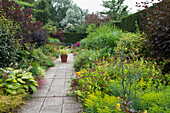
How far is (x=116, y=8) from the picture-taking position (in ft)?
69.6

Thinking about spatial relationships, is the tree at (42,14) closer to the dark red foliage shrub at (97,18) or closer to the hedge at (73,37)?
the hedge at (73,37)

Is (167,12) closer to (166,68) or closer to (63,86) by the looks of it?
(166,68)

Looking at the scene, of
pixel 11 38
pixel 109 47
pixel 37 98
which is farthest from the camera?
pixel 109 47

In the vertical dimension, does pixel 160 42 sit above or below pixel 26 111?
above

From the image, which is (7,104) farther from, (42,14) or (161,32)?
(42,14)

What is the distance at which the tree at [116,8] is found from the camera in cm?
2073

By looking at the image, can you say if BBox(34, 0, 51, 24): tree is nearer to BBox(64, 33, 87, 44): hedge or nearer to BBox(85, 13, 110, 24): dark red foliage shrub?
BBox(64, 33, 87, 44): hedge

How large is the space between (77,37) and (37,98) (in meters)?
17.8

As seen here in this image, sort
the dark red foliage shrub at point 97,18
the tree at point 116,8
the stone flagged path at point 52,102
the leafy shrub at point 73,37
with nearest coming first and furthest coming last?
the stone flagged path at point 52,102, the leafy shrub at point 73,37, the tree at point 116,8, the dark red foliage shrub at point 97,18

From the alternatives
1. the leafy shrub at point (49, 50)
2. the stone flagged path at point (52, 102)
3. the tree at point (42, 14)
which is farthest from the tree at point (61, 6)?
the stone flagged path at point (52, 102)

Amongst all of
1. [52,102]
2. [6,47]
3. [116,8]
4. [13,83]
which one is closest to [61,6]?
[116,8]

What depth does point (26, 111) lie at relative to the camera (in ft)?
7.62

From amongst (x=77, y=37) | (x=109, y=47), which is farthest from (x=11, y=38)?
(x=77, y=37)

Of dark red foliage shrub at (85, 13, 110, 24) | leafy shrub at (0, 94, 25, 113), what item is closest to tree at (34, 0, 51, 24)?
dark red foliage shrub at (85, 13, 110, 24)
